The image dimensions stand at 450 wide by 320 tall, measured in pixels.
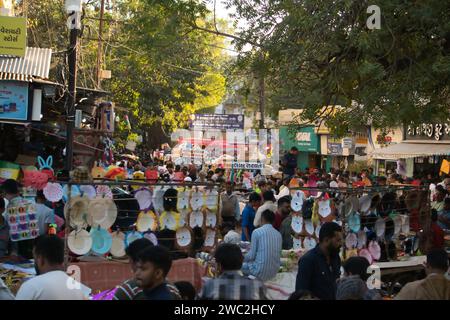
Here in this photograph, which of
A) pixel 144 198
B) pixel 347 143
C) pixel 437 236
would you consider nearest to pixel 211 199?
pixel 144 198

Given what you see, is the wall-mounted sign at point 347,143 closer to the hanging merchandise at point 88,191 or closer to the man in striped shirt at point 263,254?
the man in striped shirt at point 263,254

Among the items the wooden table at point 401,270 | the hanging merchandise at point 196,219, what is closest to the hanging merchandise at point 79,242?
the hanging merchandise at point 196,219

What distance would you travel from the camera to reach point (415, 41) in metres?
10.3

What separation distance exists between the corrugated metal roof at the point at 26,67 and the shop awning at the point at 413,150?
45.0 feet

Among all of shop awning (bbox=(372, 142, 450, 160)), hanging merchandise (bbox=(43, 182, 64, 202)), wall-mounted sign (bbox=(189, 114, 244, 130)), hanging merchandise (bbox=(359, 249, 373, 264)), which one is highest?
wall-mounted sign (bbox=(189, 114, 244, 130))

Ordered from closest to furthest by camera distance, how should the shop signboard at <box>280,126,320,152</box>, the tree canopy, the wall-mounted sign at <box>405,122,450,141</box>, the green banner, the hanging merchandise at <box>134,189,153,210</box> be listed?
the hanging merchandise at <box>134,189,153,210</box>
the green banner
the tree canopy
the wall-mounted sign at <box>405,122,450,141</box>
the shop signboard at <box>280,126,320,152</box>

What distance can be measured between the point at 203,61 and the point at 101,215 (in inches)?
1156

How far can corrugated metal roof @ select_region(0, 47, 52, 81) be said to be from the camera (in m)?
15.1

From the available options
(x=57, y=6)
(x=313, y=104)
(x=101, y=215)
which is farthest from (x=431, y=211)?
(x=57, y=6)

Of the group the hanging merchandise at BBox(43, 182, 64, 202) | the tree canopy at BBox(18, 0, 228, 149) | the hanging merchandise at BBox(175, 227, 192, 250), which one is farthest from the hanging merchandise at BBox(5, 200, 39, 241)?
the tree canopy at BBox(18, 0, 228, 149)

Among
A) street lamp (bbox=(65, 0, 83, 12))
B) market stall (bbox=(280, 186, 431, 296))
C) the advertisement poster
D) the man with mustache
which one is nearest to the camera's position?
the man with mustache

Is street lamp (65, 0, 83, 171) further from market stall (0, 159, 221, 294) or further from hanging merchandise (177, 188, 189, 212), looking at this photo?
hanging merchandise (177, 188, 189, 212)

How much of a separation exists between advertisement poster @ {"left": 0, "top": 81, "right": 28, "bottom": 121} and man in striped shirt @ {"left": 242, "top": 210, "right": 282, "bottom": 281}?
29.5ft

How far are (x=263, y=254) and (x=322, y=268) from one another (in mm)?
1851
